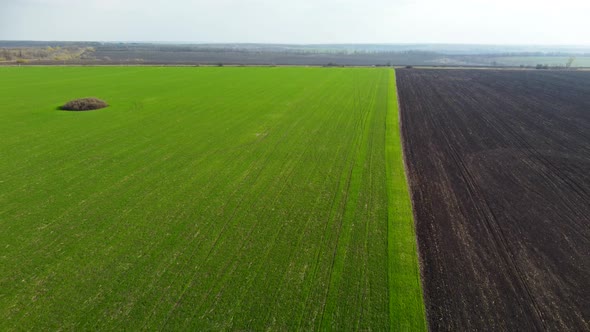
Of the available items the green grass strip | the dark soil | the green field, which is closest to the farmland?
the green grass strip

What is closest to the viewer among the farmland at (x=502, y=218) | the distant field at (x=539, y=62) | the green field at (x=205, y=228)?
the green field at (x=205, y=228)

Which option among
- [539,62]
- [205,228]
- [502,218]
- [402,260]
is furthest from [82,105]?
[539,62]

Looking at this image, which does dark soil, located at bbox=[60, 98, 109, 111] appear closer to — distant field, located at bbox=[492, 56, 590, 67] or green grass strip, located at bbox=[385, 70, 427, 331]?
green grass strip, located at bbox=[385, 70, 427, 331]

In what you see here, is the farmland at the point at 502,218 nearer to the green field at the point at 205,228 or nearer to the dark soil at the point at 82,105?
the green field at the point at 205,228

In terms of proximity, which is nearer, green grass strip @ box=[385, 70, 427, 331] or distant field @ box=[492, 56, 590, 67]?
green grass strip @ box=[385, 70, 427, 331]

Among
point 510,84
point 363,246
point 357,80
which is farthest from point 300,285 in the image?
point 510,84

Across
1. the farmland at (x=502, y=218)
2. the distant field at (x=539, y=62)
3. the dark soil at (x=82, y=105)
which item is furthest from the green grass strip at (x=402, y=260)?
the distant field at (x=539, y=62)
